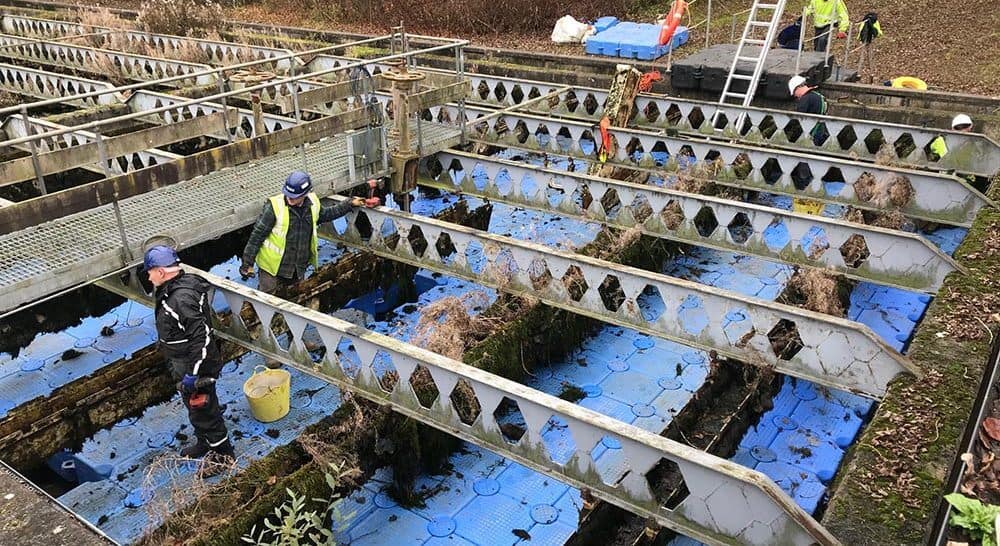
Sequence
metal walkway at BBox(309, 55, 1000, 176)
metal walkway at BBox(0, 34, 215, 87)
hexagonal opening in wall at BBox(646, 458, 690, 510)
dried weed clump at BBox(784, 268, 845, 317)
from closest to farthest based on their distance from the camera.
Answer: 1. hexagonal opening in wall at BBox(646, 458, 690, 510)
2. dried weed clump at BBox(784, 268, 845, 317)
3. metal walkway at BBox(309, 55, 1000, 176)
4. metal walkway at BBox(0, 34, 215, 87)

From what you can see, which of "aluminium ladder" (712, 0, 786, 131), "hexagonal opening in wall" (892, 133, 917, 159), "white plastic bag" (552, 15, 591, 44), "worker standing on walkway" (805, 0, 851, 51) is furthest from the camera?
"white plastic bag" (552, 15, 591, 44)

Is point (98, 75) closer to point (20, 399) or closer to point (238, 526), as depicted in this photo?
point (20, 399)

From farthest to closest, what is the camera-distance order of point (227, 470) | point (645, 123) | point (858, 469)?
point (645, 123)
point (227, 470)
point (858, 469)

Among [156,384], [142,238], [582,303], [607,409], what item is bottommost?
[607,409]

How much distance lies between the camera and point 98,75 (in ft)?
48.4

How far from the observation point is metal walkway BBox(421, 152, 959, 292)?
5996 mm

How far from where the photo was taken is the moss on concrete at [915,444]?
3.48m

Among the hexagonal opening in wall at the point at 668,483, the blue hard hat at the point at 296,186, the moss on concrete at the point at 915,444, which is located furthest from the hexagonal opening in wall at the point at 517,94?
the hexagonal opening in wall at the point at 668,483

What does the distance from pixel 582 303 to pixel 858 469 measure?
2.54 m

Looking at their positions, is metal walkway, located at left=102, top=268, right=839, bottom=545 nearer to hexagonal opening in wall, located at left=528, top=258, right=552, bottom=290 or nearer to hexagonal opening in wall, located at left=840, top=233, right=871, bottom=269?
hexagonal opening in wall, located at left=528, top=258, right=552, bottom=290

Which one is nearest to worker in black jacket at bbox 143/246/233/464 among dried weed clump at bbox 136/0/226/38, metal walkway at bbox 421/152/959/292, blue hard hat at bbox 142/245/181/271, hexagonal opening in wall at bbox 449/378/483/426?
blue hard hat at bbox 142/245/181/271

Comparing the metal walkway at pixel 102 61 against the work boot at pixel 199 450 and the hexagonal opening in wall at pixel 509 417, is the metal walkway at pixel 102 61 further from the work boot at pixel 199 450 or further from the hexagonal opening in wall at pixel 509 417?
the hexagonal opening in wall at pixel 509 417

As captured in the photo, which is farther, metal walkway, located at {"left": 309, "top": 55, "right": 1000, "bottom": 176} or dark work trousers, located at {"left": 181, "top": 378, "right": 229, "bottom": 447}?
metal walkway, located at {"left": 309, "top": 55, "right": 1000, "bottom": 176}

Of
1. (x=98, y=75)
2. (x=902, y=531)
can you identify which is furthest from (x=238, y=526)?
(x=98, y=75)
